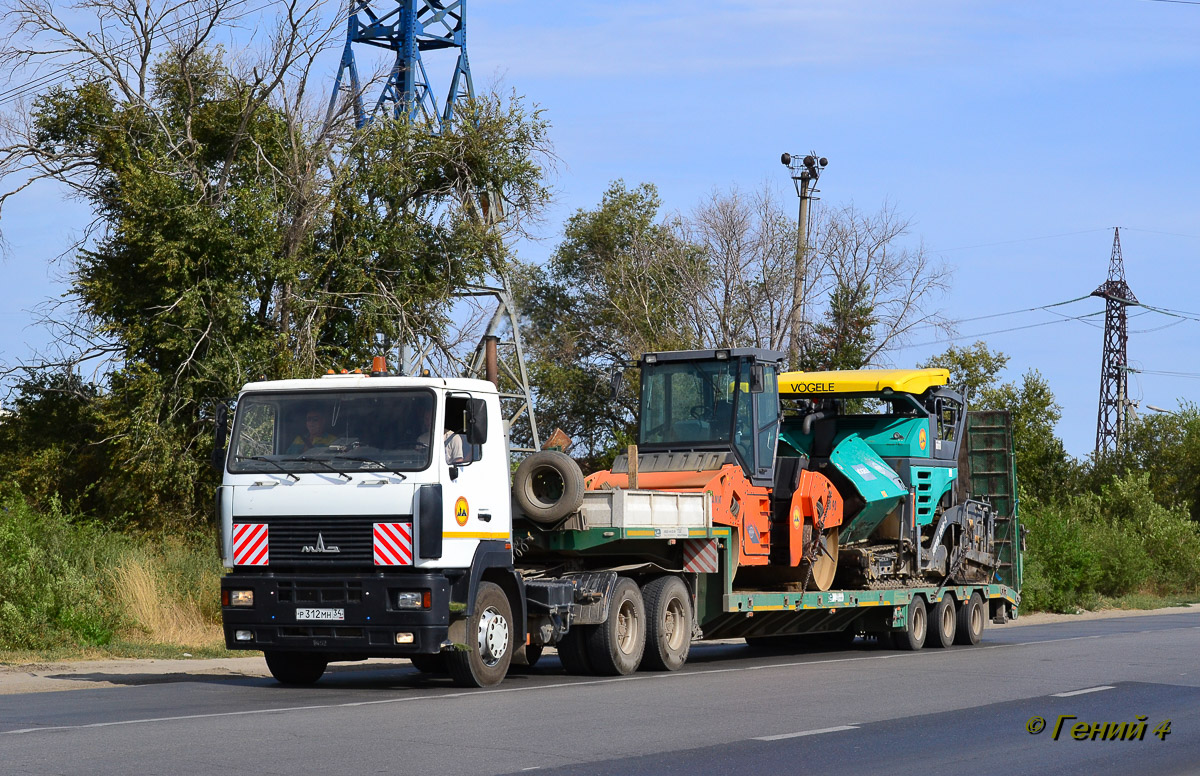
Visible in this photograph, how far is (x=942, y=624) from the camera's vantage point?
21.3 metres

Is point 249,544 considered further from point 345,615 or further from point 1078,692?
point 1078,692

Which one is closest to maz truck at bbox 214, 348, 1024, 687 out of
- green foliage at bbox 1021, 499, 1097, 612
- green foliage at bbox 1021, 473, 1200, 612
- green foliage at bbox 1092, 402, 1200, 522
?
green foliage at bbox 1021, 499, 1097, 612

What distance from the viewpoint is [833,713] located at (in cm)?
1166

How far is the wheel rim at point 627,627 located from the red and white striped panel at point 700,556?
0.95m

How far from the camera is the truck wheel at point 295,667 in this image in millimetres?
14016

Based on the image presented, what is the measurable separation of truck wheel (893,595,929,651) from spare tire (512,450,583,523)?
25.6ft

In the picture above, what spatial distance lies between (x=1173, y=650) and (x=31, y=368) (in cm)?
1903

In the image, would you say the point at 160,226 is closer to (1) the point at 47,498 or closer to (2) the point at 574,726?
(1) the point at 47,498

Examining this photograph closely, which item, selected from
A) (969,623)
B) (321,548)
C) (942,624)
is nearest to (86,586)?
(321,548)

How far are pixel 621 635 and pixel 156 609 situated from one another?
297 inches

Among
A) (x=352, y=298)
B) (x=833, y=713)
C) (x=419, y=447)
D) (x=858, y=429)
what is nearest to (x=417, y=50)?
(x=352, y=298)

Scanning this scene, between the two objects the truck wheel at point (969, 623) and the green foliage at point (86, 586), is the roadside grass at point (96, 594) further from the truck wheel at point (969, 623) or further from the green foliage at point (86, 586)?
the truck wheel at point (969, 623)

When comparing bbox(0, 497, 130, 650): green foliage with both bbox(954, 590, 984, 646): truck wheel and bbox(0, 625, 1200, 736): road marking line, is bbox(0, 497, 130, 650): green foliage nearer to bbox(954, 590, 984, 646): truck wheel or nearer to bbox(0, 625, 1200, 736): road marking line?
bbox(0, 625, 1200, 736): road marking line

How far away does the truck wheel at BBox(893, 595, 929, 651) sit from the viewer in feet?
67.2
